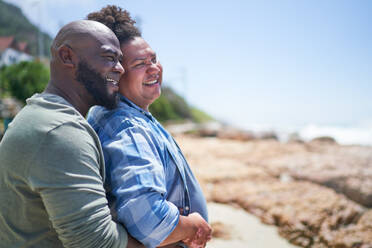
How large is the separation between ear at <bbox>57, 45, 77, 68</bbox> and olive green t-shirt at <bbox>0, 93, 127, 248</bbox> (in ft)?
0.76

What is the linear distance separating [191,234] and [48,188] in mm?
832

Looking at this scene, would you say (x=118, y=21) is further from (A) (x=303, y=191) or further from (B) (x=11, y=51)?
(B) (x=11, y=51)

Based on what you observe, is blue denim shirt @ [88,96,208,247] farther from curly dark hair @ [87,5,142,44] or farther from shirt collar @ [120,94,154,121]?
curly dark hair @ [87,5,142,44]

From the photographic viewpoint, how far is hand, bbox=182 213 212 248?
1.67 metres

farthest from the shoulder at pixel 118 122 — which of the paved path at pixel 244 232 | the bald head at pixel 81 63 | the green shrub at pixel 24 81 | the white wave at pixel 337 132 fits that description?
the white wave at pixel 337 132

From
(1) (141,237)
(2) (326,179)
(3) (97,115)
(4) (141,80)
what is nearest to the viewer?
(1) (141,237)

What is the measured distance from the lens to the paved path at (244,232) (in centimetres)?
304

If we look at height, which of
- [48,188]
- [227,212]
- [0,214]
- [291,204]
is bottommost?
[227,212]

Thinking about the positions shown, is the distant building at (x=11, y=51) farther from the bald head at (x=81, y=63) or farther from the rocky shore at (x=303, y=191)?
the bald head at (x=81, y=63)

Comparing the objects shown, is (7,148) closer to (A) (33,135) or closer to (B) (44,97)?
(A) (33,135)

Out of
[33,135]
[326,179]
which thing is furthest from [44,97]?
[326,179]

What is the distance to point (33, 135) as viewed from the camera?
1.16m

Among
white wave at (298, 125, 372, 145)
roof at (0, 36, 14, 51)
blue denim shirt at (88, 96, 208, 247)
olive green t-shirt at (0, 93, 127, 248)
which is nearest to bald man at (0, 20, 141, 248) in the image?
olive green t-shirt at (0, 93, 127, 248)

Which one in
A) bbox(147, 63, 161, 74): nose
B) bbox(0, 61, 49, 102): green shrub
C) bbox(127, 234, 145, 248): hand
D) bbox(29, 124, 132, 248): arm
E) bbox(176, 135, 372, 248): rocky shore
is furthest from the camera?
bbox(0, 61, 49, 102): green shrub
